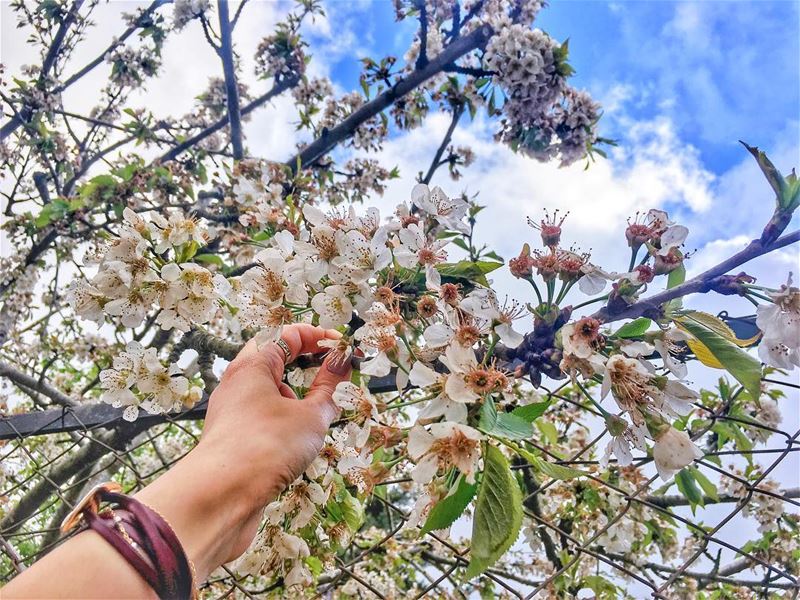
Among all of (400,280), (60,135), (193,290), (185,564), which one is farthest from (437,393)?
(60,135)

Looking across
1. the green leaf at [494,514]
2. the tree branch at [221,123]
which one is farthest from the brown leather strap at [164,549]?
the tree branch at [221,123]

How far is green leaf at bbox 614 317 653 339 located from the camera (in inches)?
30.3

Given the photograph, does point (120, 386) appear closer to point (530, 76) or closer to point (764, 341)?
point (764, 341)

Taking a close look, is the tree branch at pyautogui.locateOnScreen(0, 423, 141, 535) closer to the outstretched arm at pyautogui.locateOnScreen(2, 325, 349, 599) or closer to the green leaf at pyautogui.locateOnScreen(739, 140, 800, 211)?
the outstretched arm at pyautogui.locateOnScreen(2, 325, 349, 599)

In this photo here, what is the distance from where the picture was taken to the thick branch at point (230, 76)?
12.3 feet

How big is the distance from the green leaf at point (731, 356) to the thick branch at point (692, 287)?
44mm

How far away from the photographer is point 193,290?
114 cm

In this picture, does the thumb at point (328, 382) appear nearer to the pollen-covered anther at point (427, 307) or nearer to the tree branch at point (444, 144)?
the pollen-covered anther at point (427, 307)

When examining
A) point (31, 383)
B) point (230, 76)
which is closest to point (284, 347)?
point (31, 383)

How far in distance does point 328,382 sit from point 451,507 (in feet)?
1.12

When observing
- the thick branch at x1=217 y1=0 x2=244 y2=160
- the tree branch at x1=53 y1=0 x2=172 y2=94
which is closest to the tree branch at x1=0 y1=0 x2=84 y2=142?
the tree branch at x1=53 y1=0 x2=172 y2=94

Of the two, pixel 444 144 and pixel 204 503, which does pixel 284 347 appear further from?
pixel 444 144

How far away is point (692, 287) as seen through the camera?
0.82 meters

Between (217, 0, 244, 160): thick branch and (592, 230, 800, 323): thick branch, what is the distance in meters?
3.43
